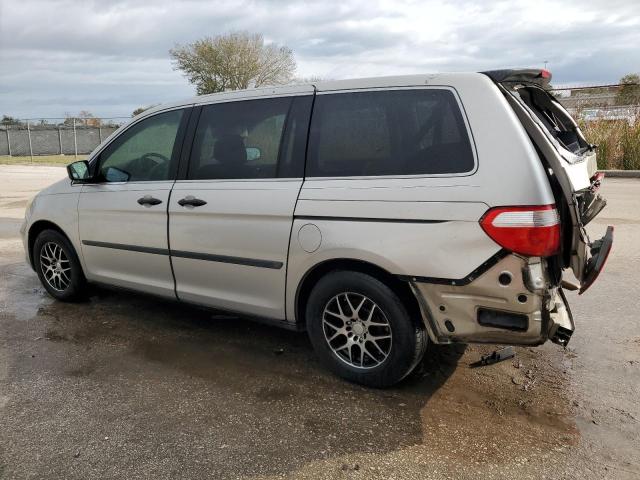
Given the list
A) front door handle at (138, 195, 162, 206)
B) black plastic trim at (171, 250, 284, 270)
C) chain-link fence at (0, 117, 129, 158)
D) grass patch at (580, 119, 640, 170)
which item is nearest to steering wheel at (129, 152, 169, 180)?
front door handle at (138, 195, 162, 206)

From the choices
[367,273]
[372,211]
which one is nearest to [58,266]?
[367,273]

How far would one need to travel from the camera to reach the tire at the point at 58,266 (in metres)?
5.02

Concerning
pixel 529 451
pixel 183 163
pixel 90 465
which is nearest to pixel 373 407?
pixel 529 451

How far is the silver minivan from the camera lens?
2.86 m

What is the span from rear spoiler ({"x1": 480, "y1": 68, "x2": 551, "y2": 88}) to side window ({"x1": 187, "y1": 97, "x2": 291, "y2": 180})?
1.34 meters

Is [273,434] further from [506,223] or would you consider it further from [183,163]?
[183,163]

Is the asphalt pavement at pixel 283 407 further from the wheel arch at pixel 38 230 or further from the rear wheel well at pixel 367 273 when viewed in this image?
the wheel arch at pixel 38 230

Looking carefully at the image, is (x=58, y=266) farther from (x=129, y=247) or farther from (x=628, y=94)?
(x=628, y=94)

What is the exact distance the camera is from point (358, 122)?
11.1 feet

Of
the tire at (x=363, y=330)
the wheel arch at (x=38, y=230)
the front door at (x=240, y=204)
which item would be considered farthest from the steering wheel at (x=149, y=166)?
the tire at (x=363, y=330)

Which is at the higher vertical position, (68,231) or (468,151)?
(468,151)

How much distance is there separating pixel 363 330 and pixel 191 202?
1551mm

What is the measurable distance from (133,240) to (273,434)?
2.15 m

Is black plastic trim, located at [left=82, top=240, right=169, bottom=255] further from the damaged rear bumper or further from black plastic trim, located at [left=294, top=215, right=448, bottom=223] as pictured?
the damaged rear bumper
